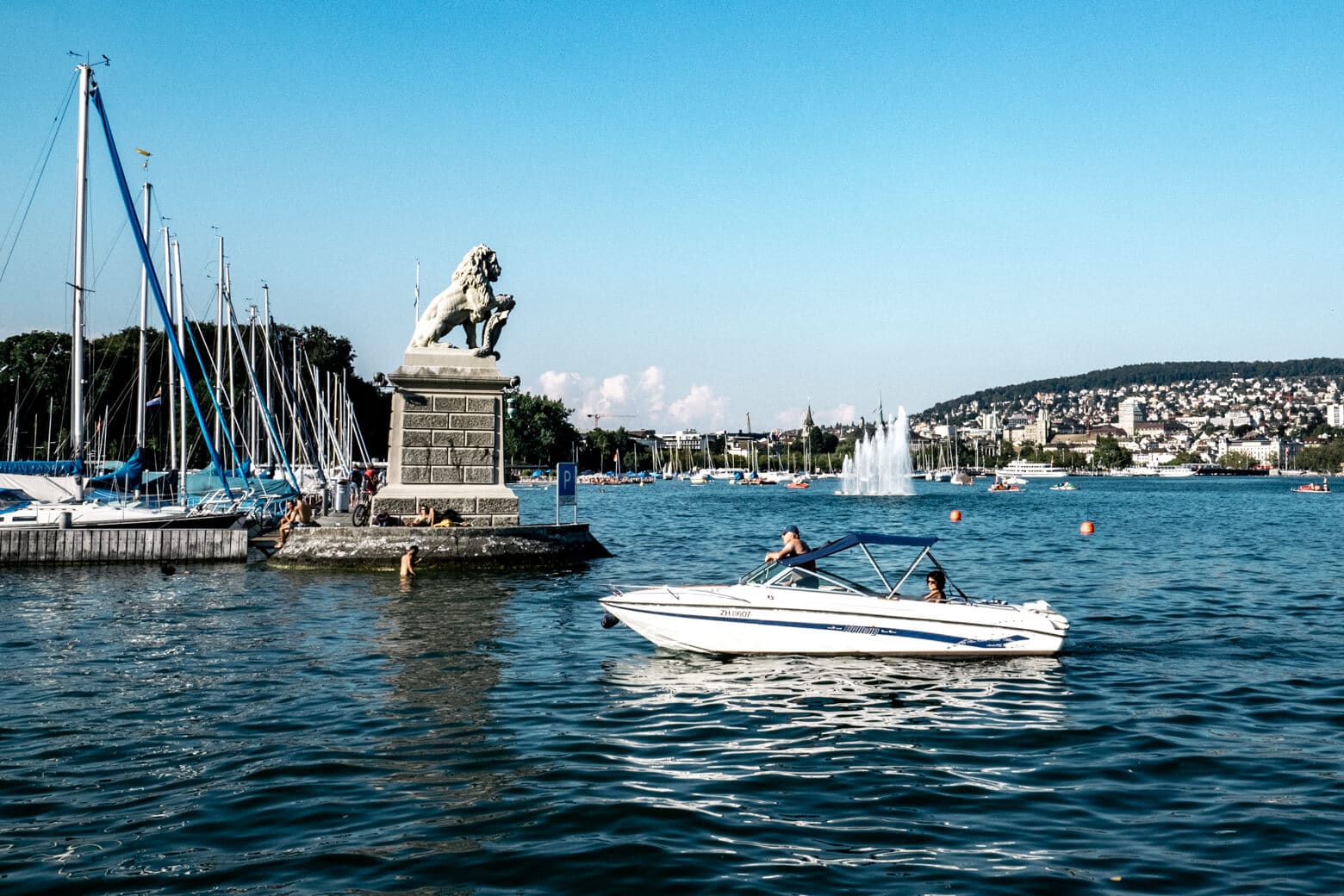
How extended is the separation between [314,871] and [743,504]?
80939 millimetres

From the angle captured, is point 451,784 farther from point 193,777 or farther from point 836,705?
point 836,705

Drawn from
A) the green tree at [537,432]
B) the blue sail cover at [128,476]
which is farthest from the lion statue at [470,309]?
the green tree at [537,432]

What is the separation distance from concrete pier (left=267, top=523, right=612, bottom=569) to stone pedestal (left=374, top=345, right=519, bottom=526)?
1193 millimetres

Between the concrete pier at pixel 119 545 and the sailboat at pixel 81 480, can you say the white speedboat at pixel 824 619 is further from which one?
the sailboat at pixel 81 480

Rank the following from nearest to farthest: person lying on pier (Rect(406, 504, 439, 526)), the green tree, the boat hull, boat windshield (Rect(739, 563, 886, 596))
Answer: the boat hull, boat windshield (Rect(739, 563, 886, 596)), person lying on pier (Rect(406, 504, 439, 526)), the green tree

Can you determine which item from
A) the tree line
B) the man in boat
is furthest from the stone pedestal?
the tree line

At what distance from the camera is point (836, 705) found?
12859mm

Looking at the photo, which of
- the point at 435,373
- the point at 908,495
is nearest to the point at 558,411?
the point at 908,495

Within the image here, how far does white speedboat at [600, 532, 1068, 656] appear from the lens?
15039 mm

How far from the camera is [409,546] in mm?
26203

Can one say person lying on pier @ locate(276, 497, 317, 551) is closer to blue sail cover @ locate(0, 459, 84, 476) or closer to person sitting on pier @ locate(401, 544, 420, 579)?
person sitting on pier @ locate(401, 544, 420, 579)

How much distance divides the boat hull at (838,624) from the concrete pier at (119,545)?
17394 millimetres

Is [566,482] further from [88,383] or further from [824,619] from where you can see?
[88,383]

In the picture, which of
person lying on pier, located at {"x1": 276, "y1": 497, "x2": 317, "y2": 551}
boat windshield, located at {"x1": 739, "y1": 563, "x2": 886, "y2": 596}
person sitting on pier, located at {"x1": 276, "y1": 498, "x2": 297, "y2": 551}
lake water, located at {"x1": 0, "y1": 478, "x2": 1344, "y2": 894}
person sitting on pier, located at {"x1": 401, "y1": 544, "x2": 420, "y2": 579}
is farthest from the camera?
person lying on pier, located at {"x1": 276, "y1": 497, "x2": 317, "y2": 551}
